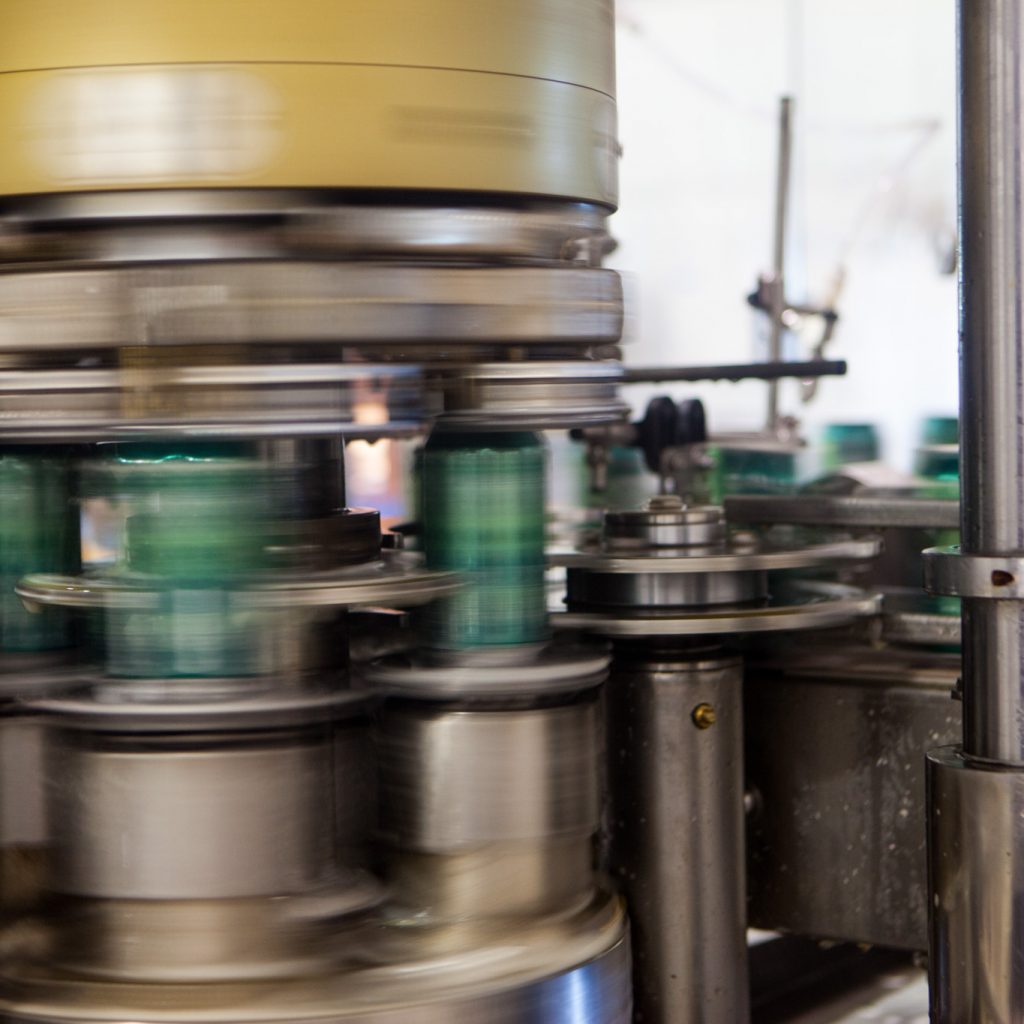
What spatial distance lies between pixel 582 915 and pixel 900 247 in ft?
9.06

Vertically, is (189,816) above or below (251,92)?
below

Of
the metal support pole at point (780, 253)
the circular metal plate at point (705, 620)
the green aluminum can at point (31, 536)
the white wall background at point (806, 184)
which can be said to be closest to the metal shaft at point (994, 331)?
the circular metal plate at point (705, 620)

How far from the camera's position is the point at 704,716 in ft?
2.79

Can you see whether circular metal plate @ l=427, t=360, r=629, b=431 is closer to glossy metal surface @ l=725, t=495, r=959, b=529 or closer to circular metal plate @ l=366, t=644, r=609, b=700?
circular metal plate @ l=366, t=644, r=609, b=700

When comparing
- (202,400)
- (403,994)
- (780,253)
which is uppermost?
(780,253)

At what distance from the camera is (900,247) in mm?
3324

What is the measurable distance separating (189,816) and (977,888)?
1.15ft

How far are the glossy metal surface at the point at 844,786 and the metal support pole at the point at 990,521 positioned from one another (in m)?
0.17

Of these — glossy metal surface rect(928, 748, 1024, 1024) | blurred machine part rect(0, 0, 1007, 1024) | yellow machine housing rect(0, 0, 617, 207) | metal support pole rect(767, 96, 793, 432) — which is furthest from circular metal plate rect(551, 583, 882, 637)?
metal support pole rect(767, 96, 793, 432)

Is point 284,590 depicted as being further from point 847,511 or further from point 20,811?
point 847,511

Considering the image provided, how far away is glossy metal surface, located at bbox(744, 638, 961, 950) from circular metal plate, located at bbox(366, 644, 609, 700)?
252 millimetres

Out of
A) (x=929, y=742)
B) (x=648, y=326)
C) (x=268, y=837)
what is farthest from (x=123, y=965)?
(x=648, y=326)

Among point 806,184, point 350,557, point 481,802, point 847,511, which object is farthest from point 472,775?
point 806,184

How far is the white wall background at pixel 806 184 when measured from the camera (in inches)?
131
